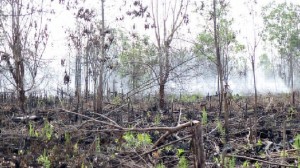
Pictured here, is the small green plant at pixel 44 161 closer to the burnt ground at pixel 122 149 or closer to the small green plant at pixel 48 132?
the burnt ground at pixel 122 149

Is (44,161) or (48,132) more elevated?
(48,132)

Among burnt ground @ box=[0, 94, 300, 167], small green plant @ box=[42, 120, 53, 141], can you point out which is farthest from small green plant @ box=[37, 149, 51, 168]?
small green plant @ box=[42, 120, 53, 141]

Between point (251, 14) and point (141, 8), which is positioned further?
point (141, 8)

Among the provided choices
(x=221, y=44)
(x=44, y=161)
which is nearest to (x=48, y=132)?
(x=44, y=161)

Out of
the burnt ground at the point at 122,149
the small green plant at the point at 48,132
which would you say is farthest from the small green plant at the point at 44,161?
the small green plant at the point at 48,132

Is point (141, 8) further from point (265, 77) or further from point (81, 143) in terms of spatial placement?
point (265, 77)

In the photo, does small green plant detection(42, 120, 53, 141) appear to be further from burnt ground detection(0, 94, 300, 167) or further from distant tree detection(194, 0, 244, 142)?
distant tree detection(194, 0, 244, 142)

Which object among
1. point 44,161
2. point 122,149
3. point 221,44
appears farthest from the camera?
point 221,44

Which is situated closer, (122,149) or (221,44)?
(122,149)

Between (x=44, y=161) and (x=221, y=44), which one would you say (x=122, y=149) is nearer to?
(x=44, y=161)

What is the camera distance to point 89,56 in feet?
46.2

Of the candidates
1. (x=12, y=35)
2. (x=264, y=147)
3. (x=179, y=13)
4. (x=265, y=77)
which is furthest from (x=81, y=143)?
(x=265, y=77)

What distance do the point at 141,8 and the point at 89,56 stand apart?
2.89 meters

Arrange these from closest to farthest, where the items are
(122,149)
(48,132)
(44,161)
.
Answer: (44,161)
(122,149)
(48,132)
